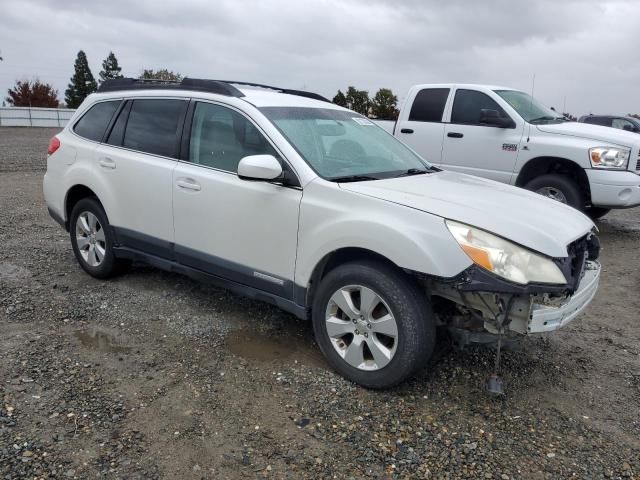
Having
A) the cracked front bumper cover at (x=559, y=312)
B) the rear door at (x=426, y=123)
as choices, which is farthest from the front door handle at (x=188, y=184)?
the rear door at (x=426, y=123)

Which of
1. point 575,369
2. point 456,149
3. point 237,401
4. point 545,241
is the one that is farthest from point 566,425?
point 456,149

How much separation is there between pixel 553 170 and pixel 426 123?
1.94m

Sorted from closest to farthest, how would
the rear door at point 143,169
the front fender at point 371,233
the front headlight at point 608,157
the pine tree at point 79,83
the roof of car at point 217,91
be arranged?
the front fender at point 371,233, the roof of car at point 217,91, the rear door at point 143,169, the front headlight at point 608,157, the pine tree at point 79,83

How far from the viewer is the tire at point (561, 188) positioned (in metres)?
6.79

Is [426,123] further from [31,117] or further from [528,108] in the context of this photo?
[31,117]

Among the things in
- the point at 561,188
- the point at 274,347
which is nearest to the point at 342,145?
the point at 274,347

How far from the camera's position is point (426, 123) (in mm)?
8094

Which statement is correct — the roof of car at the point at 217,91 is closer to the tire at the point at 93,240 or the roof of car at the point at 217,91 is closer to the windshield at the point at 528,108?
the tire at the point at 93,240

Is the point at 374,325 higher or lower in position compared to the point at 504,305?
lower

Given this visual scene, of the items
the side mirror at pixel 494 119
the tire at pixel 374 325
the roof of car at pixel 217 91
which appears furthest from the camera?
the side mirror at pixel 494 119

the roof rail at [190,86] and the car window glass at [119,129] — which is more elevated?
the roof rail at [190,86]

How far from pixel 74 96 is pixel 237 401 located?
182ft

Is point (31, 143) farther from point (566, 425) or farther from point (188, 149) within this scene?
point (566, 425)

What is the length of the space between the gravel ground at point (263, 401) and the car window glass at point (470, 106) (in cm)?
380
